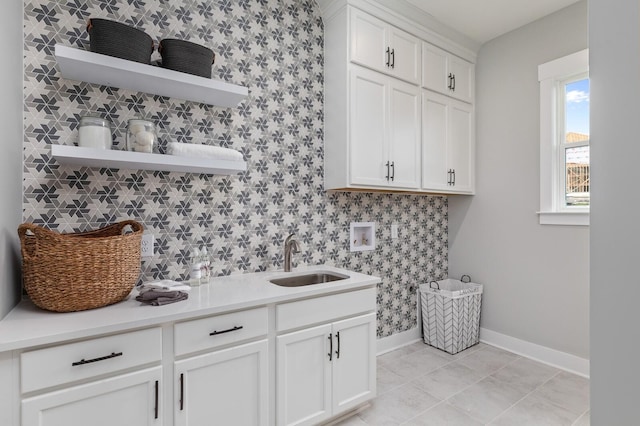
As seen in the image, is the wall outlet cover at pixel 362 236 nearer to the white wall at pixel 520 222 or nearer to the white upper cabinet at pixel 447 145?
the white upper cabinet at pixel 447 145

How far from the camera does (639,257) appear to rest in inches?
15.0

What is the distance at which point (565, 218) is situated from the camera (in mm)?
2689

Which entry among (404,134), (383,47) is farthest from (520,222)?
(383,47)

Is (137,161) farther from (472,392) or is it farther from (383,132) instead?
(472,392)

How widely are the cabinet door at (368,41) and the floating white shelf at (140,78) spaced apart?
990mm

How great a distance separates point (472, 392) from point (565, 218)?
159 centimetres

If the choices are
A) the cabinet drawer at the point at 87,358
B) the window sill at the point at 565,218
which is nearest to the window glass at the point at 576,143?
the window sill at the point at 565,218

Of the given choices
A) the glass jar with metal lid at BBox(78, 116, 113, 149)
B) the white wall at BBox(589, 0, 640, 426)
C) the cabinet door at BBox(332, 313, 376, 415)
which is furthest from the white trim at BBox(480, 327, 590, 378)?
the glass jar with metal lid at BBox(78, 116, 113, 149)

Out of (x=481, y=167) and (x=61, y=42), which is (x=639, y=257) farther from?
(x=481, y=167)

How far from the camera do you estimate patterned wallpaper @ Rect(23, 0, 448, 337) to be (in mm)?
1681

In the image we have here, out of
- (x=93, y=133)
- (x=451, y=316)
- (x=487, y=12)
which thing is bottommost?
(x=451, y=316)

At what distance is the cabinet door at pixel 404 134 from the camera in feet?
8.71

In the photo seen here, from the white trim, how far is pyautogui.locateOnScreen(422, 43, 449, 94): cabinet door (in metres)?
2.39

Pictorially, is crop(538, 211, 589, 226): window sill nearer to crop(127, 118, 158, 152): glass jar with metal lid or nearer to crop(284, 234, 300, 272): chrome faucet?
crop(284, 234, 300, 272): chrome faucet
